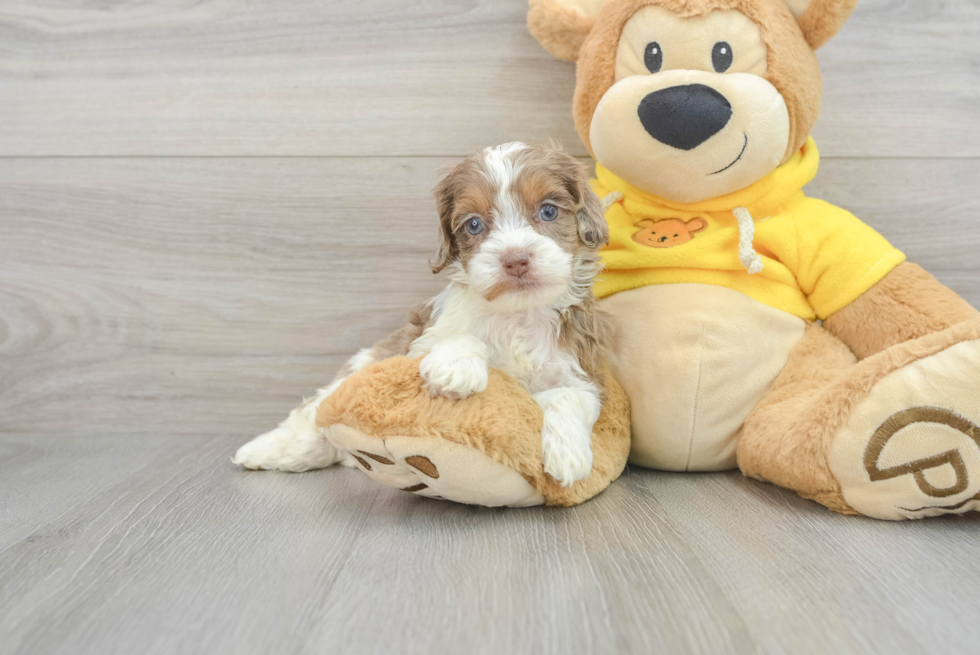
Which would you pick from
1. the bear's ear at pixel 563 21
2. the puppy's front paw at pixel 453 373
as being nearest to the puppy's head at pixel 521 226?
the puppy's front paw at pixel 453 373

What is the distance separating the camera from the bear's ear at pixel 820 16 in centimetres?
128

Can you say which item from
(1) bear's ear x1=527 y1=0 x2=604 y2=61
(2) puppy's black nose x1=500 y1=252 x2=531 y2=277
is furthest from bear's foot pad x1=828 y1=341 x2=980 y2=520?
(1) bear's ear x1=527 y1=0 x2=604 y2=61

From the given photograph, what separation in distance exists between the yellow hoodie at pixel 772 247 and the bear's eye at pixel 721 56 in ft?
0.79

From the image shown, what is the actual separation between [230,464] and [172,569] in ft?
1.88

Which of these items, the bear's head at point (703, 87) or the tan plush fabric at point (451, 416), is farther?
the bear's head at point (703, 87)

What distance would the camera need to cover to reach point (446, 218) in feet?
4.17

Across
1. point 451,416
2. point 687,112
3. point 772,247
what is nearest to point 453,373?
point 451,416

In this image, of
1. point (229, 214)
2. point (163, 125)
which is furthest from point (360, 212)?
point (163, 125)

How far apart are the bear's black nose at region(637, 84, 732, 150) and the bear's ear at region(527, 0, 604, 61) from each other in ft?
0.94

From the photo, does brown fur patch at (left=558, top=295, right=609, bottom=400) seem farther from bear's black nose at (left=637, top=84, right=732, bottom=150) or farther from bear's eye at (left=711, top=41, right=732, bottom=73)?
bear's eye at (left=711, top=41, right=732, bottom=73)

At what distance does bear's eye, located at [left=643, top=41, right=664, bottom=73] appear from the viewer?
127cm

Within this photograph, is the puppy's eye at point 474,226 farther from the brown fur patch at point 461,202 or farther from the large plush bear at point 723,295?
the large plush bear at point 723,295

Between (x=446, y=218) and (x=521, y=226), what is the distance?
0.56 feet

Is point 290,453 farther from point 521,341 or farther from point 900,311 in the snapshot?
point 900,311
